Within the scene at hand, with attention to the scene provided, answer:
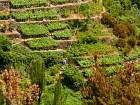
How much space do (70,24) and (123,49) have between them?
286 cm

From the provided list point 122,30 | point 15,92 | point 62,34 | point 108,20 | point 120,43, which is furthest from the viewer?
point 108,20

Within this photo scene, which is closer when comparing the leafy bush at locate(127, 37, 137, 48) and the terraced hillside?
the terraced hillside

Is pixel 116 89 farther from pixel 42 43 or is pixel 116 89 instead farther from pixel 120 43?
pixel 120 43

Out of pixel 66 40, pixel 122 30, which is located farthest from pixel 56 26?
pixel 122 30

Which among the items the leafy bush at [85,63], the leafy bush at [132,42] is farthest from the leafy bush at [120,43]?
the leafy bush at [85,63]

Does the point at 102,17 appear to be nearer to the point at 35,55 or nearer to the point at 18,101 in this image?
the point at 35,55

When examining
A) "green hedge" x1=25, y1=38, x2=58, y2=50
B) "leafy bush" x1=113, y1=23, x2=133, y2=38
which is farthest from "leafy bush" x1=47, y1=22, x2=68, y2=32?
"leafy bush" x1=113, y1=23, x2=133, y2=38

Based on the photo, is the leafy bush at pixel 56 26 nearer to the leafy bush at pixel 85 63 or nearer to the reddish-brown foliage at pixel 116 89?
the leafy bush at pixel 85 63

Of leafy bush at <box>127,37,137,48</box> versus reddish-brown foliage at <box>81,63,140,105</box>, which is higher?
reddish-brown foliage at <box>81,63,140,105</box>

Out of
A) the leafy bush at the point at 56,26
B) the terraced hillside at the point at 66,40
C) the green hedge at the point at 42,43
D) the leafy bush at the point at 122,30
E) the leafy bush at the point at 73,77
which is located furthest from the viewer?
the leafy bush at the point at 122,30

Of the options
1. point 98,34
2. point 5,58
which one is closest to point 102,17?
point 98,34

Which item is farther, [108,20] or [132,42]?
[108,20]

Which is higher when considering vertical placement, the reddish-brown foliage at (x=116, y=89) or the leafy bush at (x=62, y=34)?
the reddish-brown foliage at (x=116, y=89)

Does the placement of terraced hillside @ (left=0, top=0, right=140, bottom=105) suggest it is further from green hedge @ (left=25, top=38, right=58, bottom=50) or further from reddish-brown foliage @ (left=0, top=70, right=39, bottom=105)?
reddish-brown foliage @ (left=0, top=70, right=39, bottom=105)
